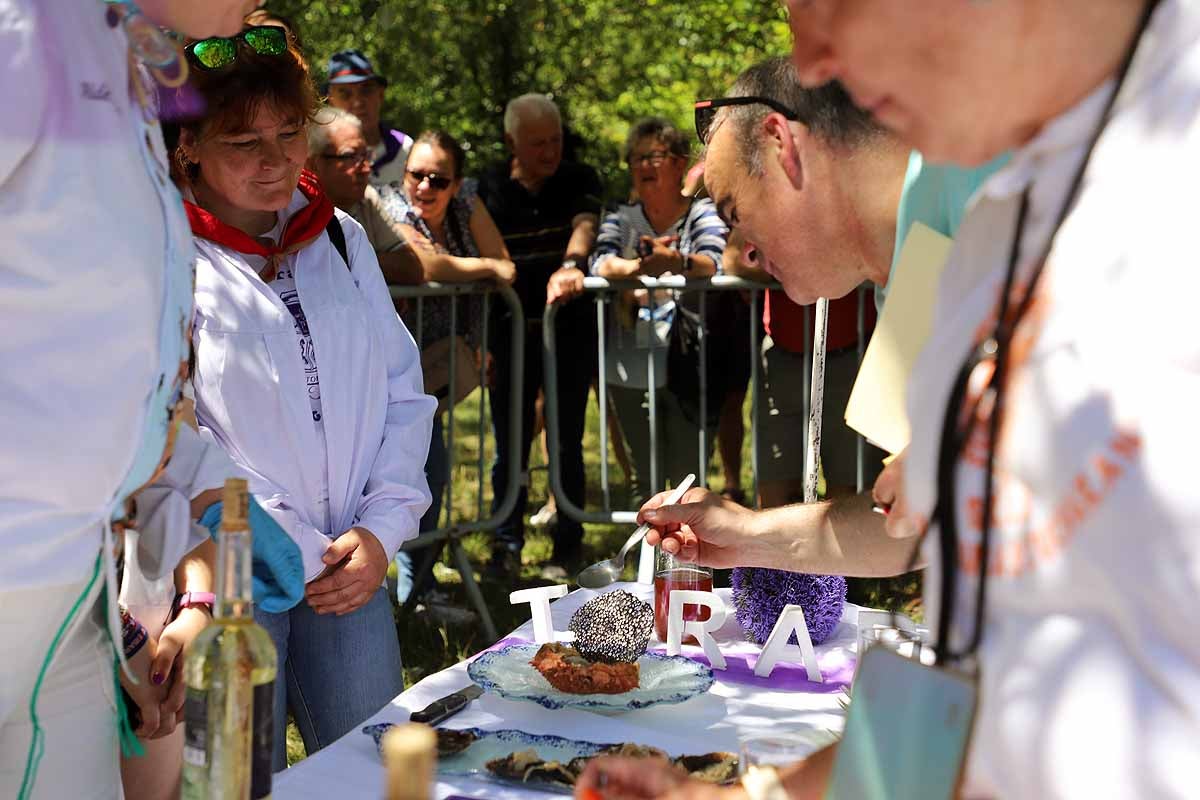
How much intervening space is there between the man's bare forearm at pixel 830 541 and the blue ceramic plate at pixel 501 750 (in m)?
0.56

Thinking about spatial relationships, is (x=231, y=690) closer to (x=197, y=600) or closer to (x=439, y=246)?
(x=197, y=600)

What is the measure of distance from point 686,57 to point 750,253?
33.4ft

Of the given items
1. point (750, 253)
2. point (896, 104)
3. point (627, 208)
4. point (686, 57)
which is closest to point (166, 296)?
point (896, 104)

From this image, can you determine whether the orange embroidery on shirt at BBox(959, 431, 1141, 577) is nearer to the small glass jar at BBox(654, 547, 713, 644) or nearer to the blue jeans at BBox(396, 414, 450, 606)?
the small glass jar at BBox(654, 547, 713, 644)

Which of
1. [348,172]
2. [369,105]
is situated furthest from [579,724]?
[369,105]

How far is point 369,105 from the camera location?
575 cm

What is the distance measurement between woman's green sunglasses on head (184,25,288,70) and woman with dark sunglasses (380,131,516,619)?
6.96 feet

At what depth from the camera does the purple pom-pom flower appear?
7.79ft

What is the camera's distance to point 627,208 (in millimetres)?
5863

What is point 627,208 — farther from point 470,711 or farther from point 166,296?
point 166,296

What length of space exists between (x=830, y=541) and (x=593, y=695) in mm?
494

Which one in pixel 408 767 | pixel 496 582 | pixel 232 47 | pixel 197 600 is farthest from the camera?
pixel 496 582

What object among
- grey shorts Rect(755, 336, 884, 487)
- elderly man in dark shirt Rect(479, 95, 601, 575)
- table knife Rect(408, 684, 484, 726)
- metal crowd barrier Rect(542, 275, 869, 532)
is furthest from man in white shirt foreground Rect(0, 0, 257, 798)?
elderly man in dark shirt Rect(479, 95, 601, 575)

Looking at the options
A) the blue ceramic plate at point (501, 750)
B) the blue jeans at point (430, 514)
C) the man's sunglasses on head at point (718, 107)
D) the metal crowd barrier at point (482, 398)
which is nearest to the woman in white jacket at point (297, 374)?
the blue ceramic plate at point (501, 750)
